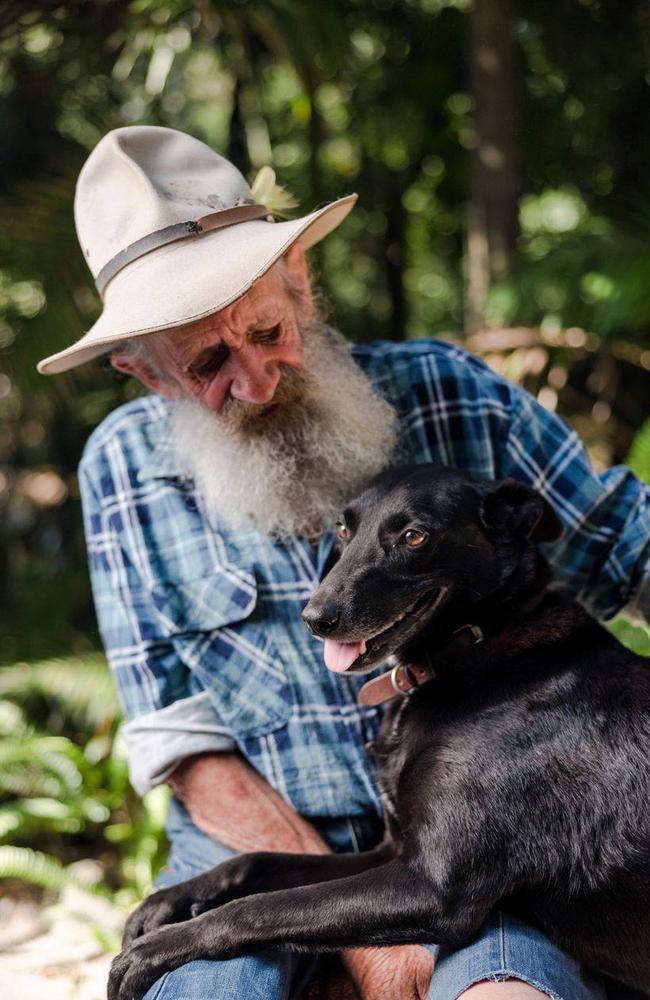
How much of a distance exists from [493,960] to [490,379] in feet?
4.50

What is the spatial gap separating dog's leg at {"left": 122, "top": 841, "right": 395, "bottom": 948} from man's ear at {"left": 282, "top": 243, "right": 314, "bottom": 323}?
1282mm

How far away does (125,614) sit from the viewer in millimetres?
2504

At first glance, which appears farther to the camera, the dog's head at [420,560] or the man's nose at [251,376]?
the man's nose at [251,376]

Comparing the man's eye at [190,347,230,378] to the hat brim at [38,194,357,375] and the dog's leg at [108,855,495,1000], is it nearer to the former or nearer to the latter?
the hat brim at [38,194,357,375]

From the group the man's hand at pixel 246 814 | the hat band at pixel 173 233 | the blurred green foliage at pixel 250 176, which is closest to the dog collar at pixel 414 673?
the man's hand at pixel 246 814

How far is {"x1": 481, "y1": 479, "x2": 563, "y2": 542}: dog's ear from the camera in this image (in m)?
2.10

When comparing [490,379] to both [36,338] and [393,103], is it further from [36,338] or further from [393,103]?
[393,103]

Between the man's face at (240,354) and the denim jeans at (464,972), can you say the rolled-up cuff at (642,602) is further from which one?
the man's face at (240,354)

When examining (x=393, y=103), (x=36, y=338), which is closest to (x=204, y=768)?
(x=36, y=338)

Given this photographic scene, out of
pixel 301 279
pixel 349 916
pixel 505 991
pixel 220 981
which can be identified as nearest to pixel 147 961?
pixel 220 981

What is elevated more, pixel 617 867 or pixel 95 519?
pixel 95 519

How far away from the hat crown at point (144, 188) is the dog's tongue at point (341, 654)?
1.00 meters

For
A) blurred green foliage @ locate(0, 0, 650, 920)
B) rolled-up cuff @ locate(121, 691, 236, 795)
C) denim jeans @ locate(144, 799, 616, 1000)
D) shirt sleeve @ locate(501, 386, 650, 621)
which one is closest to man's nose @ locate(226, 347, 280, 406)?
shirt sleeve @ locate(501, 386, 650, 621)

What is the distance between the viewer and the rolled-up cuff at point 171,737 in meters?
2.38
